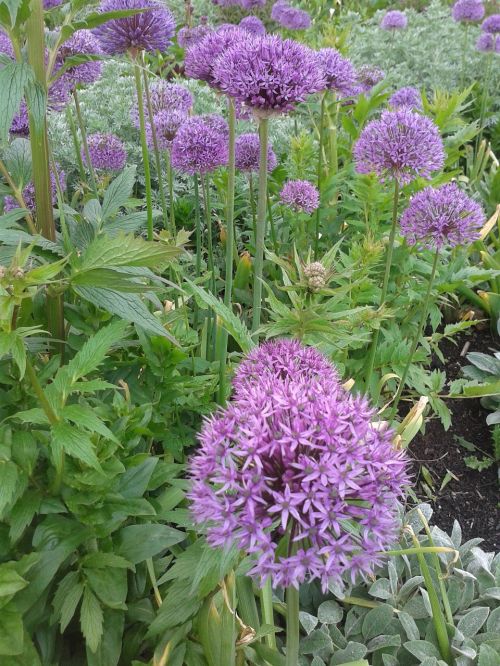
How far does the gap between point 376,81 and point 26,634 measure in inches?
158

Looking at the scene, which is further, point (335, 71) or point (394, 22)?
point (394, 22)

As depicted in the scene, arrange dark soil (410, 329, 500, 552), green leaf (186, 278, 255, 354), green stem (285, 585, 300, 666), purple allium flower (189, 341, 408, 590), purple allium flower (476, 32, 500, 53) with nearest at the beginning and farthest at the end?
purple allium flower (189, 341, 408, 590), green stem (285, 585, 300, 666), green leaf (186, 278, 255, 354), dark soil (410, 329, 500, 552), purple allium flower (476, 32, 500, 53)

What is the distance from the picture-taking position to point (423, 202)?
230cm

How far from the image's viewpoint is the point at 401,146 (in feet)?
7.11

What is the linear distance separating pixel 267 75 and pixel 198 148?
2.23ft

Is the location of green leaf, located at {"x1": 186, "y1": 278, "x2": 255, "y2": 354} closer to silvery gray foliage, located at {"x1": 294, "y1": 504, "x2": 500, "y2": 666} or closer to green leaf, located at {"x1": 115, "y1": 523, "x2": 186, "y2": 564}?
green leaf, located at {"x1": 115, "y1": 523, "x2": 186, "y2": 564}

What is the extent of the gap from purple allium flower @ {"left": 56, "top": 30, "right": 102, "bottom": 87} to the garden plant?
0.01 m

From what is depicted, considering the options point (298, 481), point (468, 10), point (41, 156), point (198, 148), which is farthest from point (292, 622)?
point (468, 10)

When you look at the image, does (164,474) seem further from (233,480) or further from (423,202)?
(423,202)

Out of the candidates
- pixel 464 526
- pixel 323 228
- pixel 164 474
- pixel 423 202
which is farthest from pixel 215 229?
pixel 164 474

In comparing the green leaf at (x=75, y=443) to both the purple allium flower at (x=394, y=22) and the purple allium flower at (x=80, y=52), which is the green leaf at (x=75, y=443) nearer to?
the purple allium flower at (x=80, y=52)

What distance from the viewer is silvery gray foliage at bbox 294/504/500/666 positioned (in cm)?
189

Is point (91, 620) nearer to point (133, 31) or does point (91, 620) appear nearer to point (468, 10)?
point (133, 31)

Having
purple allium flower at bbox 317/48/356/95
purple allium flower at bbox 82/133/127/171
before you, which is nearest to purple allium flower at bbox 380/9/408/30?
purple allium flower at bbox 317/48/356/95
